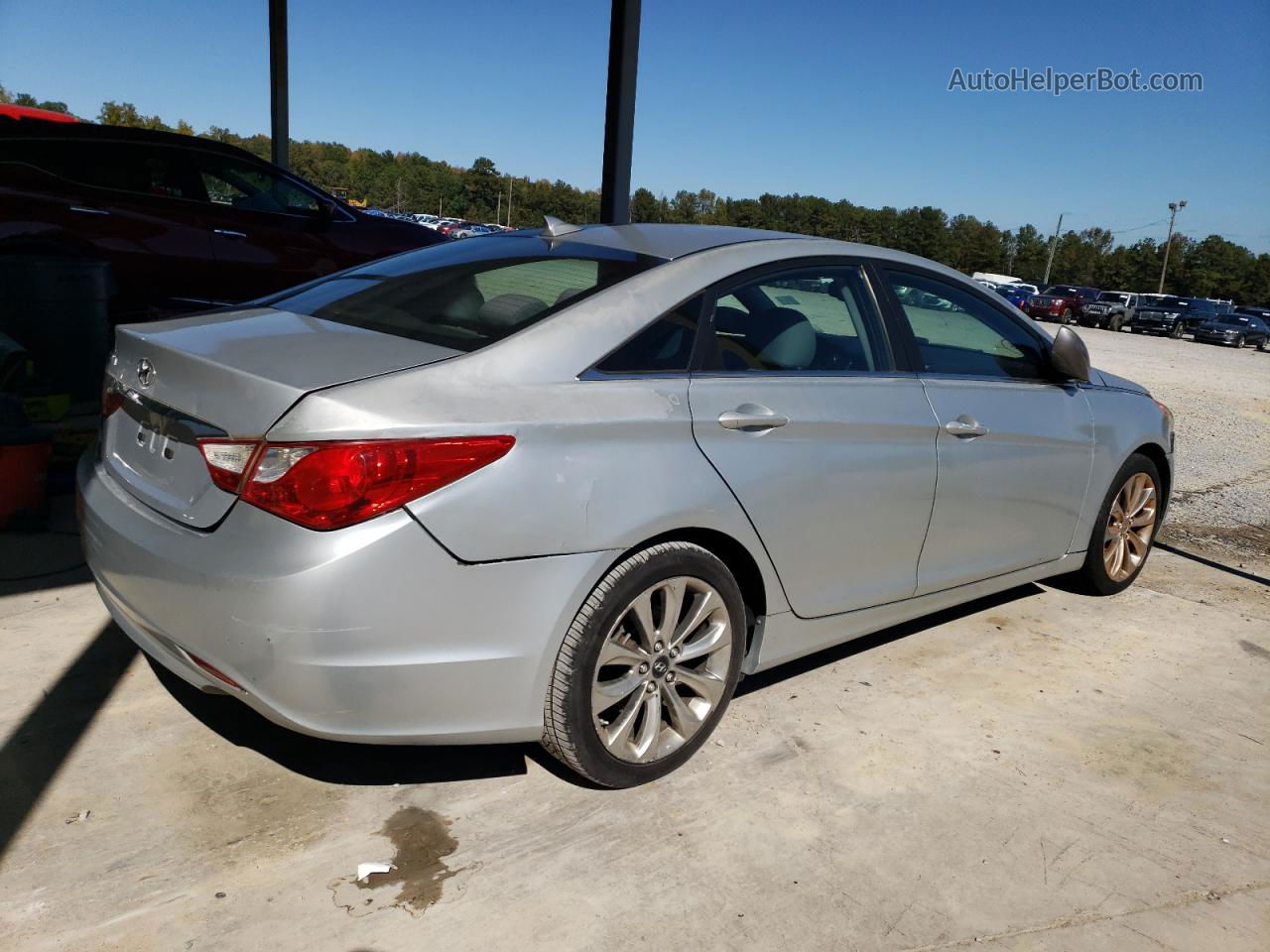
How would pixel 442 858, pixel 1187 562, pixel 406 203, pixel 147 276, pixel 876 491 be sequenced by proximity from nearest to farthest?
pixel 442 858, pixel 876 491, pixel 1187 562, pixel 147 276, pixel 406 203

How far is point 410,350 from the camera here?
8.18ft

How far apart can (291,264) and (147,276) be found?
980 mm

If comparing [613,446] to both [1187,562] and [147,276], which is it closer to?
[1187,562]

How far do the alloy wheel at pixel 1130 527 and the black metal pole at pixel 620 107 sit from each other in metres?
3.48

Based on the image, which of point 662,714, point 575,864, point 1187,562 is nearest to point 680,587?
point 662,714

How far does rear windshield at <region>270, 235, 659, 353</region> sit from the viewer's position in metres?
2.68

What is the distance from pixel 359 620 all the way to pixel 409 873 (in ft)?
2.16

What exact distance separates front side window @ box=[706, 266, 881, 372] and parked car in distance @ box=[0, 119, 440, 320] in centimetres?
414

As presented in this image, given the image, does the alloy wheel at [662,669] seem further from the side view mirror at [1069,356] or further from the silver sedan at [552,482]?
the side view mirror at [1069,356]

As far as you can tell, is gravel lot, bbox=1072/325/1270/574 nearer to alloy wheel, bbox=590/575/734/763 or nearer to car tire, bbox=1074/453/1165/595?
car tire, bbox=1074/453/1165/595

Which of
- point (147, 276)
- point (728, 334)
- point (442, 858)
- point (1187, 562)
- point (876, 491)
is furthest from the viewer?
point (147, 276)

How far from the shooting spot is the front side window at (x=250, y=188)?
7.08 metres

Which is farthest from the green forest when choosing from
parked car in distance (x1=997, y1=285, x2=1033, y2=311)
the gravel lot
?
the gravel lot

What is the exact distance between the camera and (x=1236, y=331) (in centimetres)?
3841
